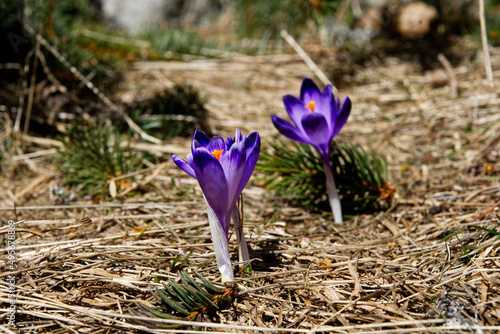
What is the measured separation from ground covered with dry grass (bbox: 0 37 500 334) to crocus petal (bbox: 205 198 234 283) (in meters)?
0.08

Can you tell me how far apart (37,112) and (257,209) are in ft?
6.29

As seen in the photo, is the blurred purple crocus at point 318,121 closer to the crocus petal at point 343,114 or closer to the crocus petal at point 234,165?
the crocus petal at point 343,114

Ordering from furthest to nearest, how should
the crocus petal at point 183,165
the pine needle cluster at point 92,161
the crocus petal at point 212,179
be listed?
the pine needle cluster at point 92,161, the crocus petal at point 183,165, the crocus petal at point 212,179

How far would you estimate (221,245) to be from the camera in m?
1.43

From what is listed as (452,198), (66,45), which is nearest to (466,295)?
(452,198)

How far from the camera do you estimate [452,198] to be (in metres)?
2.09

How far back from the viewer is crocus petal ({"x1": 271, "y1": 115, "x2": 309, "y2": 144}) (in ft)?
5.96

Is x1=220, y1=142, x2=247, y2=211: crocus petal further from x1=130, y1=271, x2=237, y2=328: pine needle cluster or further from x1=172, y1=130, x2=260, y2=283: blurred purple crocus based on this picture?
x1=130, y1=271, x2=237, y2=328: pine needle cluster

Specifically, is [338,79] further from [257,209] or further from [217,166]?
[217,166]

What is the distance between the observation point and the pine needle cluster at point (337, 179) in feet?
6.90

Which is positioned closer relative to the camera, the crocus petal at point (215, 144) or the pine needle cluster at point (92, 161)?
A: the crocus petal at point (215, 144)

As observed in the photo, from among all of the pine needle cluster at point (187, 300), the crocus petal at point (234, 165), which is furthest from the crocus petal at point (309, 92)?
the pine needle cluster at point (187, 300)

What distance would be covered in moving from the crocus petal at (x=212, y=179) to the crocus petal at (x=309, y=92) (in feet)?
2.64

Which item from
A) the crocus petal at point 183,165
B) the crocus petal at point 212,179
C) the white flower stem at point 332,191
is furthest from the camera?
the white flower stem at point 332,191
